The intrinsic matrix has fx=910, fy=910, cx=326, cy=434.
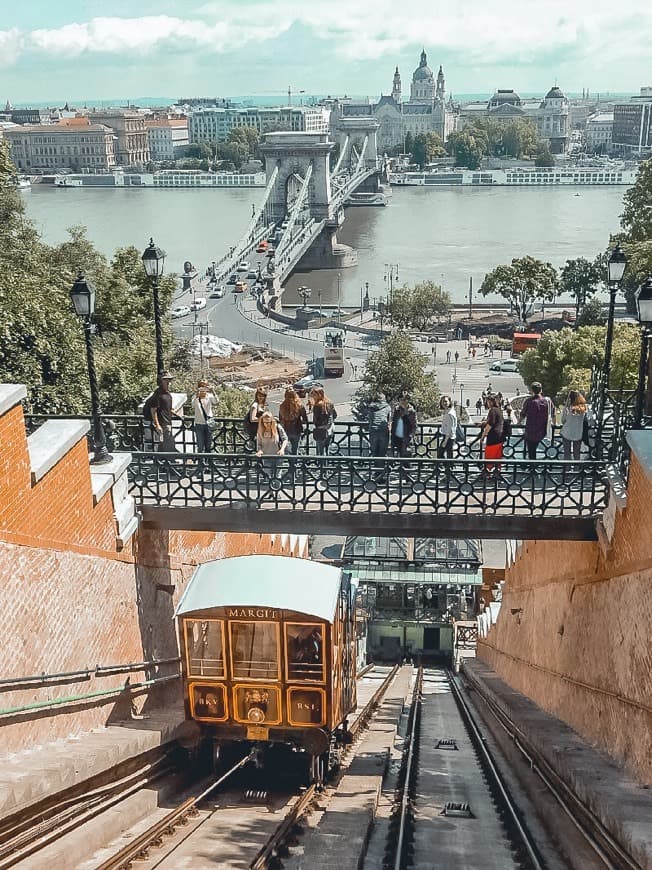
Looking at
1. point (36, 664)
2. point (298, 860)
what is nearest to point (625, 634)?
point (298, 860)

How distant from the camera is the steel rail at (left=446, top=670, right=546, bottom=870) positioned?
21.1ft

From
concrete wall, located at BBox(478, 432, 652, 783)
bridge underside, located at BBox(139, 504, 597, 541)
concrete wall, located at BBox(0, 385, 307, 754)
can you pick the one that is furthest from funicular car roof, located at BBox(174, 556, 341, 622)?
concrete wall, located at BBox(478, 432, 652, 783)

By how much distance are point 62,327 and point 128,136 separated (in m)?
186

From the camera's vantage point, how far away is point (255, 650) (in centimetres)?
841

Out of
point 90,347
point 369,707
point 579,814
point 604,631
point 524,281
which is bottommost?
point 369,707

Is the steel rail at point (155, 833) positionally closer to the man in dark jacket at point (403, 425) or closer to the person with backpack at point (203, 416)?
the person with backpack at point (203, 416)

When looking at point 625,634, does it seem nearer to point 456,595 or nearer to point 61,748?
point 61,748

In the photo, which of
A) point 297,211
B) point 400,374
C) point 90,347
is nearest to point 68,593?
point 90,347

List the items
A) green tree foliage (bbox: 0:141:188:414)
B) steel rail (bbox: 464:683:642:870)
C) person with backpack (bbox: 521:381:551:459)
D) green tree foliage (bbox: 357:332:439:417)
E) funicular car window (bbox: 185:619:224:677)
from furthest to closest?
1. green tree foliage (bbox: 357:332:439:417)
2. green tree foliage (bbox: 0:141:188:414)
3. person with backpack (bbox: 521:381:551:459)
4. funicular car window (bbox: 185:619:224:677)
5. steel rail (bbox: 464:683:642:870)

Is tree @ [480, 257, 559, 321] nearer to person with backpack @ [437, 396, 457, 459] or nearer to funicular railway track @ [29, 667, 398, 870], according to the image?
person with backpack @ [437, 396, 457, 459]

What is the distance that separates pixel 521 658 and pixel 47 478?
28.6ft

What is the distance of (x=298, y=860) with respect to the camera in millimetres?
6559

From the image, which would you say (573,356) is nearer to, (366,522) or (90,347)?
(366,522)

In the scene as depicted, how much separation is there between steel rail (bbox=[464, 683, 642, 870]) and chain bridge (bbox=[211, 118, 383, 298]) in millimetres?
69433
